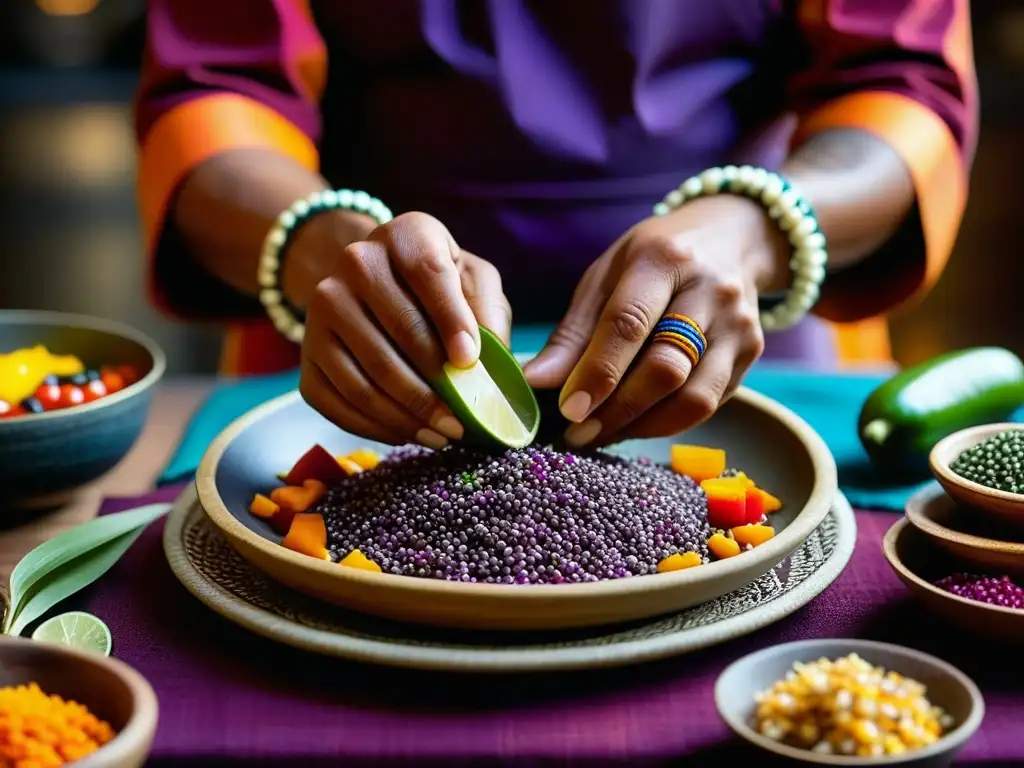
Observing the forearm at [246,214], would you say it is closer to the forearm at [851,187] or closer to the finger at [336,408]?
the finger at [336,408]

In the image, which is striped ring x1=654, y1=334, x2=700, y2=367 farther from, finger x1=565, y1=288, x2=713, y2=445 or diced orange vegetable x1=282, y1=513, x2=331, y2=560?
diced orange vegetable x1=282, y1=513, x2=331, y2=560

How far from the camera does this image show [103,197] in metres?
3.97

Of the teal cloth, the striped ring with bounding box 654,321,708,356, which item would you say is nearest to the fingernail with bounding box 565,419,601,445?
the striped ring with bounding box 654,321,708,356

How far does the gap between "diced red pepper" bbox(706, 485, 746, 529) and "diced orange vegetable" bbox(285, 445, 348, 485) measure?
0.37m

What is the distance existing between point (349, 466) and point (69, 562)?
0.29m

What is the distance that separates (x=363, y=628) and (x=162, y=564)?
29 centimetres

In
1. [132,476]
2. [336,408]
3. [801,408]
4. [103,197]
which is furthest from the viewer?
[103,197]

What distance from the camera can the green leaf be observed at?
3.12 feet

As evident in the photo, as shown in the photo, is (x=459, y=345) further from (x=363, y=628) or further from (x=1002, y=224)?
(x=1002, y=224)

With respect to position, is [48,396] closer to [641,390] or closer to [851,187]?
[641,390]

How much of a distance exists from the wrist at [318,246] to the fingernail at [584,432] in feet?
1.09

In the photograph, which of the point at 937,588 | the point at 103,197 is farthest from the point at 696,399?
the point at 103,197

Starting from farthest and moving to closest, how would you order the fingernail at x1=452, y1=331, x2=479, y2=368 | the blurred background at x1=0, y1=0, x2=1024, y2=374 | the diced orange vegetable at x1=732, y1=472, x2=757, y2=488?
1. the blurred background at x1=0, y1=0, x2=1024, y2=374
2. the diced orange vegetable at x1=732, y1=472, x2=757, y2=488
3. the fingernail at x1=452, y1=331, x2=479, y2=368

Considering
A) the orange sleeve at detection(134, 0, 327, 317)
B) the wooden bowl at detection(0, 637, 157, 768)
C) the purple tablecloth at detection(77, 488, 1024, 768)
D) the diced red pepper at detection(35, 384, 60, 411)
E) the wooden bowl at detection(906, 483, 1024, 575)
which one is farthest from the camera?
the orange sleeve at detection(134, 0, 327, 317)
